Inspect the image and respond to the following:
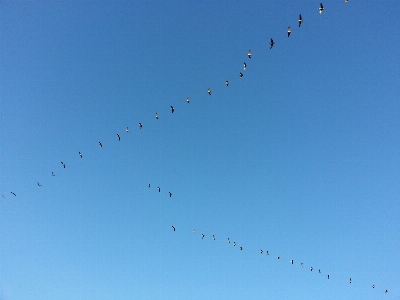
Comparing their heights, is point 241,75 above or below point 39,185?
above

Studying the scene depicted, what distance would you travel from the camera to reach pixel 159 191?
172 feet

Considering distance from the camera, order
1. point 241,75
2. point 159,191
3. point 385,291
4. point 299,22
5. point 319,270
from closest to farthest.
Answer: point 299,22, point 241,75, point 159,191, point 319,270, point 385,291

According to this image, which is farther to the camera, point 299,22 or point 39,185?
point 39,185

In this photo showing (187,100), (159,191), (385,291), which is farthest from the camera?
(385,291)

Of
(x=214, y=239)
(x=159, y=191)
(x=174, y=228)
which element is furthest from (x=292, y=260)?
(x=159, y=191)

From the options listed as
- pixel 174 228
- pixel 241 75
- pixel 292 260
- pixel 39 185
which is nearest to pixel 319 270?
pixel 292 260

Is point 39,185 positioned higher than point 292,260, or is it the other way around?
point 39,185

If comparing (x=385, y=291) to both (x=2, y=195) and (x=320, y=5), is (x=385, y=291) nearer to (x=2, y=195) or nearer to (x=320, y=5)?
(x=320, y=5)

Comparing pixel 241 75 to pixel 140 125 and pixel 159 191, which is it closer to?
pixel 140 125

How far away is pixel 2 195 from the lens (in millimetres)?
53719

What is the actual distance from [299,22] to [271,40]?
348cm

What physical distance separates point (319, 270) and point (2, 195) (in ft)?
174

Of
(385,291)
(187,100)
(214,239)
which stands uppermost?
(187,100)

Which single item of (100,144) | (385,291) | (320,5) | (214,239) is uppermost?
(320,5)
